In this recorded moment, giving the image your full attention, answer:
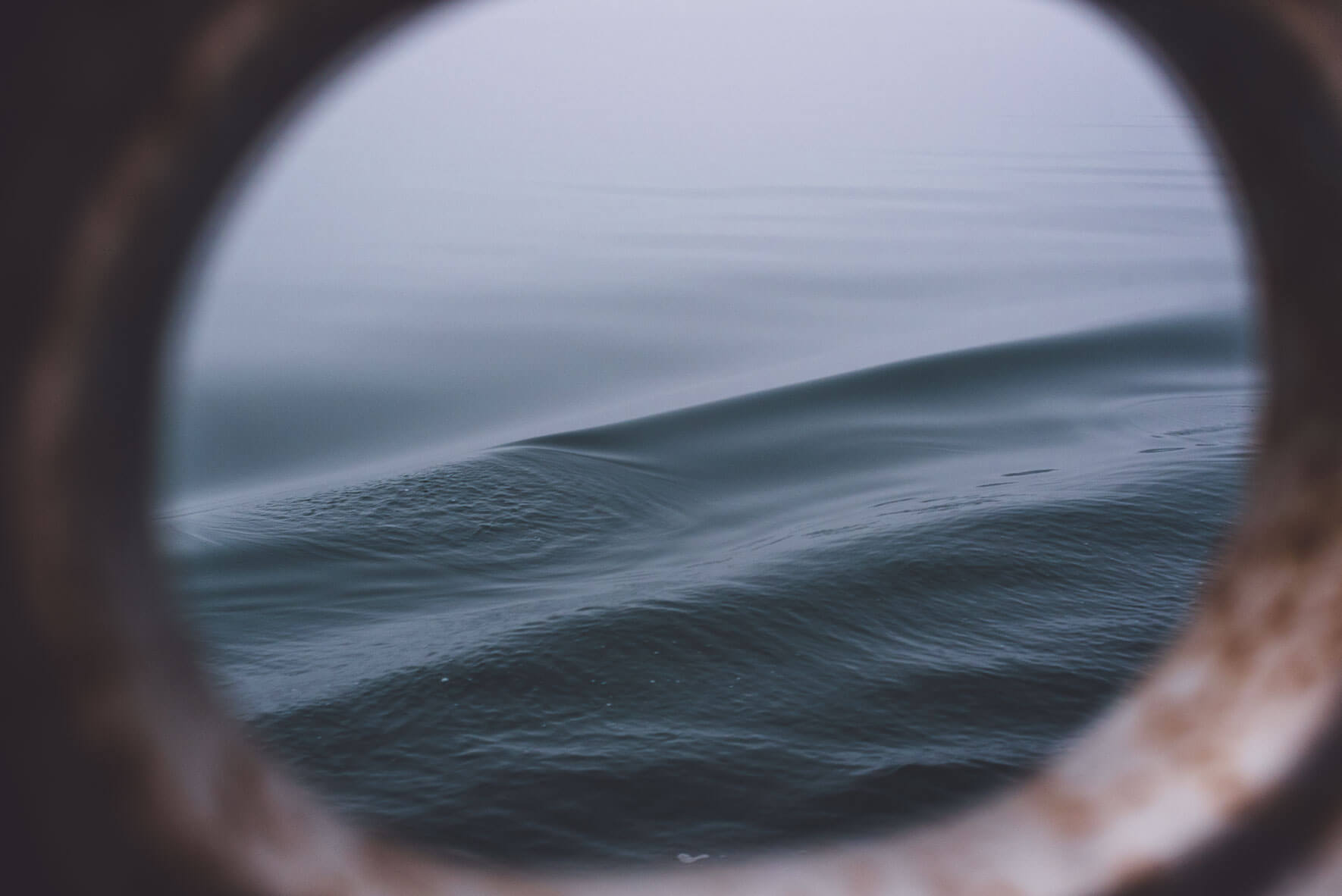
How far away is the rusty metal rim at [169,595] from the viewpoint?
338 mm

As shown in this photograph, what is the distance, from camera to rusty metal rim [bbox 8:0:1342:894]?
13.3 inches

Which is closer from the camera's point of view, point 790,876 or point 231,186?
point 231,186

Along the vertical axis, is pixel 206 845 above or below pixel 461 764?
above

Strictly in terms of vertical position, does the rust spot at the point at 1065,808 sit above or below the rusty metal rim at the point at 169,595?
below

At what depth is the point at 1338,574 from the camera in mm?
464

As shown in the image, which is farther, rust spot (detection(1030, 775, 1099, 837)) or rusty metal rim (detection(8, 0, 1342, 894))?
rust spot (detection(1030, 775, 1099, 837))

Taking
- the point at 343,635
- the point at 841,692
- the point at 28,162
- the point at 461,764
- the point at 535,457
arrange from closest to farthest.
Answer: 1. the point at 28,162
2. the point at 461,764
3. the point at 841,692
4. the point at 343,635
5. the point at 535,457

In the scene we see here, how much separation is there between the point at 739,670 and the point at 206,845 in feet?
3.88

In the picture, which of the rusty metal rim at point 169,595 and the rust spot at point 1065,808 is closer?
the rusty metal rim at point 169,595

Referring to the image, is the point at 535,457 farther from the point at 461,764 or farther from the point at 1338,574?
the point at 1338,574

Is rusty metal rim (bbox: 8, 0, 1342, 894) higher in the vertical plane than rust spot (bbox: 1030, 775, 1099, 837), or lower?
higher

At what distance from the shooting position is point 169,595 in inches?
16.1

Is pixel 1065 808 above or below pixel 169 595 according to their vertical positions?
below

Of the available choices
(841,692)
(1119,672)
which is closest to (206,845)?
(841,692)
